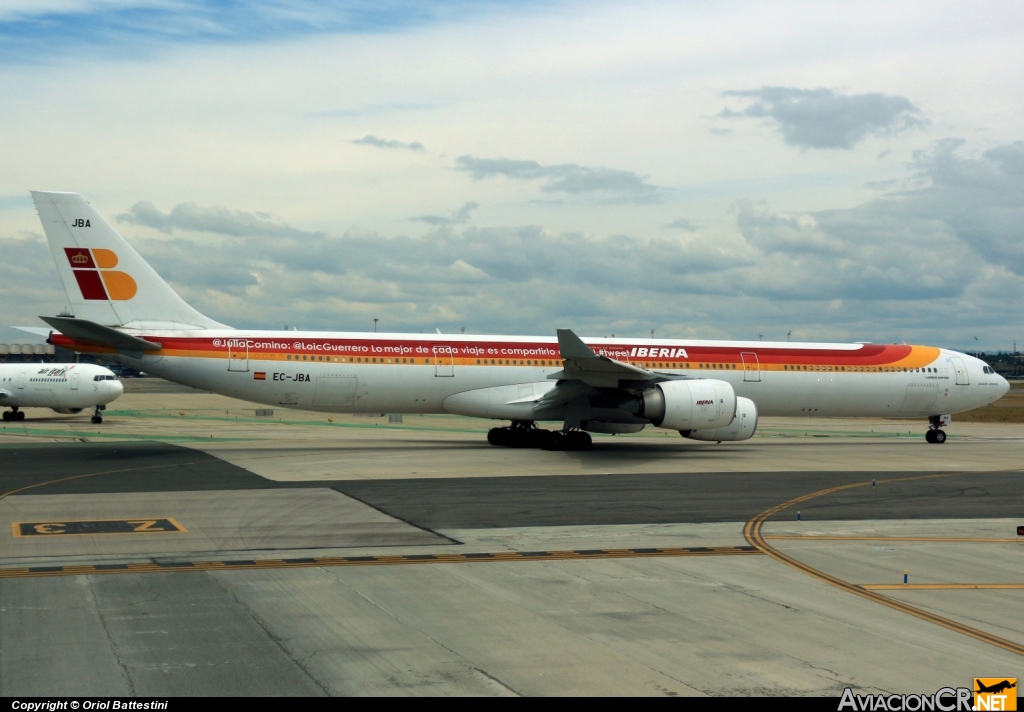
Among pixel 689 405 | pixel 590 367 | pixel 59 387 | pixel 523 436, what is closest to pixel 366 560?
pixel 590 367

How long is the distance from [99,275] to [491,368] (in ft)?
40.4

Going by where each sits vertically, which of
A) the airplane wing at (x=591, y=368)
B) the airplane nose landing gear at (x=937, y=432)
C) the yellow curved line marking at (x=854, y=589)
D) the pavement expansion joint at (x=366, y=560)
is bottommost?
the pavement expansion joint at (x=366, y=560)

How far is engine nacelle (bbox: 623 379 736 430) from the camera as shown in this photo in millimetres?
26703

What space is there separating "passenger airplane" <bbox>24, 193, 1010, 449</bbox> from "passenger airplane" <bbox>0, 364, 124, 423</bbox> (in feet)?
67.2

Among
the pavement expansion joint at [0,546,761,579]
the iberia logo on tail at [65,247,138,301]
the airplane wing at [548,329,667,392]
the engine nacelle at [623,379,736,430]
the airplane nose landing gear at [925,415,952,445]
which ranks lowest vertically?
the pavement expansion joint at [0,546,761,579]

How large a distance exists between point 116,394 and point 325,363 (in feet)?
73.8

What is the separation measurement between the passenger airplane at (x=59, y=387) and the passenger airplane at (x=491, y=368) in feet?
67.2

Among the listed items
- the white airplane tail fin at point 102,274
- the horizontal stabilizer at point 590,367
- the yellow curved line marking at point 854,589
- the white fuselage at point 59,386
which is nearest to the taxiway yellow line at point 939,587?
the yellow curved line marking at point 854,589

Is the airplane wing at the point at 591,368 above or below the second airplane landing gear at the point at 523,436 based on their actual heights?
above

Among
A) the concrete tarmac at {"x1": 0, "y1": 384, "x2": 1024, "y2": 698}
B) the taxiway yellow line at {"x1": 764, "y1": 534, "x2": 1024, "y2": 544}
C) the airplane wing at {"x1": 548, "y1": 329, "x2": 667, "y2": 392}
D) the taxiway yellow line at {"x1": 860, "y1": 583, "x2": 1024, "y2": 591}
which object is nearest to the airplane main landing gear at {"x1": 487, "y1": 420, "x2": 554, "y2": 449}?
the airplane wing at {"x1": 548, "y1": 329, "x2": 667, "y2": 392}

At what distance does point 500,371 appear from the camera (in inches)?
1198

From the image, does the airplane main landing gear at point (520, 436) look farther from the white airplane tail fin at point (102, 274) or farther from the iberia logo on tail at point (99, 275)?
the iberia logo on tail at point (99, 275)

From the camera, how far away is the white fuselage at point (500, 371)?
28.4 m

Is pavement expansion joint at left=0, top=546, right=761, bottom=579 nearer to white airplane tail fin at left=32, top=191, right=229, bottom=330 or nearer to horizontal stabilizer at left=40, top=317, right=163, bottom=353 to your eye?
horizontal stabilizer at left=40, top=317, right=163, bottom=353
